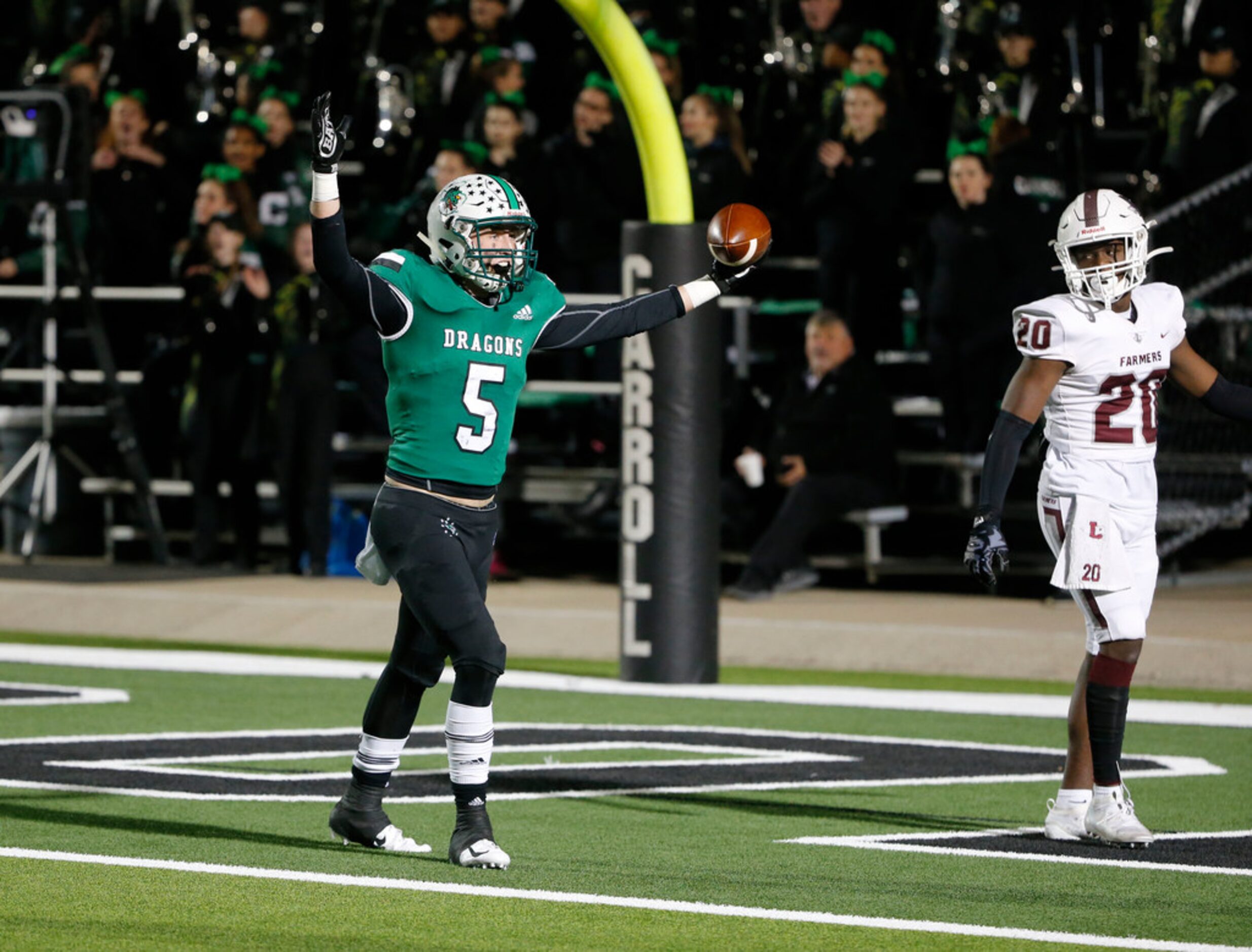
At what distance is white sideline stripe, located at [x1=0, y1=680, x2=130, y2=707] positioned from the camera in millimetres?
10789

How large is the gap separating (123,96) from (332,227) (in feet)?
36.3

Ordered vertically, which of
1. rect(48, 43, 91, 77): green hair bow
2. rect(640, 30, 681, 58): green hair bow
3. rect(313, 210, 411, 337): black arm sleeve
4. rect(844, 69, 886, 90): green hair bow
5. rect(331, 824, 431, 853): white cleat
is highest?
rect(48, 43, 91, 77): green hair bow

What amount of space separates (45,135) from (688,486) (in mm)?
5918

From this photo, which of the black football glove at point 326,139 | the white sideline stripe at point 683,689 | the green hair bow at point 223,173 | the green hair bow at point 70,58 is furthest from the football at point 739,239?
the green hair bow at point 70,58

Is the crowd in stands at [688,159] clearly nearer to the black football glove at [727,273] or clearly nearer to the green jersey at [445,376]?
the black football glove at [727,273]

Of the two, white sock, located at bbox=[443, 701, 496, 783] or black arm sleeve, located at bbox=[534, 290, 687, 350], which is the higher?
black arm sleeve, located at bbox=[534, 290, 687, 350]

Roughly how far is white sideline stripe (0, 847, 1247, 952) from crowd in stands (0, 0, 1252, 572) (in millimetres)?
7573

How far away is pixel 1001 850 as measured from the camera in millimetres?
7387

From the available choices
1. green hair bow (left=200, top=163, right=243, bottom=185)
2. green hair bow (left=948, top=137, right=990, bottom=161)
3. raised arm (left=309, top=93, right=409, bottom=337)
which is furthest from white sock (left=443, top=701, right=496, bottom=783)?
green hair bow (left=200, top=163, right=243, bottom=185)

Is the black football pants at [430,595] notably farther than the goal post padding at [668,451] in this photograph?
No

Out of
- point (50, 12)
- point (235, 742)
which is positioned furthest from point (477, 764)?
point (50, 12)

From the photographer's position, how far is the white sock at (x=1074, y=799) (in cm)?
761

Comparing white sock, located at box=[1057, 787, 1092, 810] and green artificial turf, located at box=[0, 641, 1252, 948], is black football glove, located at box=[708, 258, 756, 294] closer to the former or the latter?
green artificial turf, located at box=[0, 641, 1252, 948]

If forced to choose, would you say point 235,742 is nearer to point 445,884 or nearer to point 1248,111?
point 445,884
